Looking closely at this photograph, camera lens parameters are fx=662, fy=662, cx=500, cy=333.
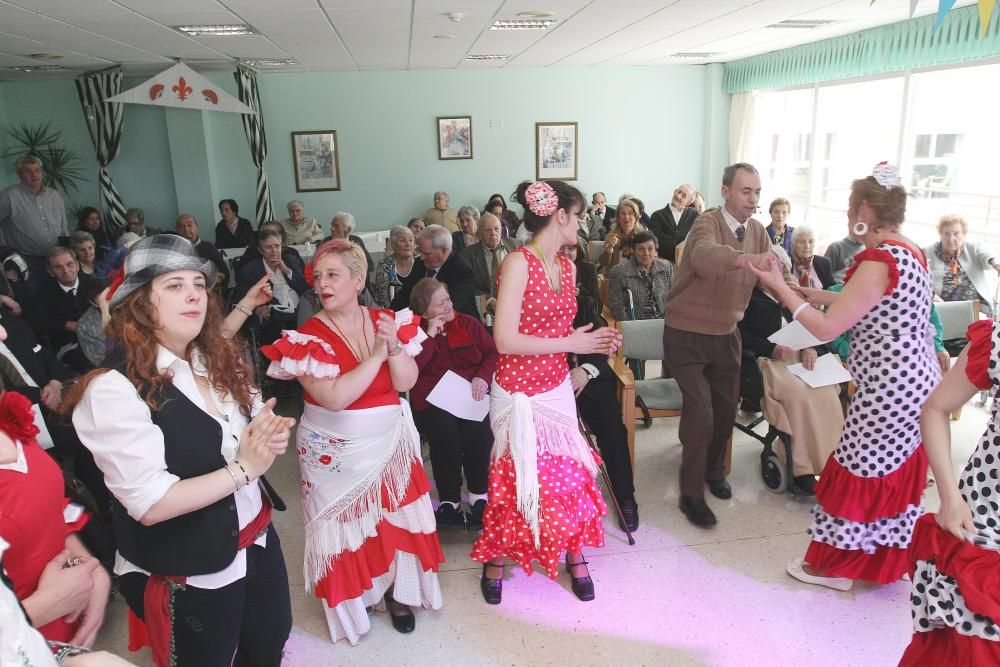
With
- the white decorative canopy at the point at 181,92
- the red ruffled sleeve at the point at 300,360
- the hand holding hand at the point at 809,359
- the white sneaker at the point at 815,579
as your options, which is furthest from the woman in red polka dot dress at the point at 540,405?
the white decorative canopy at the point at 181,92

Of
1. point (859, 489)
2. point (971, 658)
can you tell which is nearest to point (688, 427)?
point (859, 489)

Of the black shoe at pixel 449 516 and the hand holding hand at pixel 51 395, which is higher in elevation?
the hand holding hand at pixel 51 395

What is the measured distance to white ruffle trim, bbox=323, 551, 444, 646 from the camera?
2541 mm

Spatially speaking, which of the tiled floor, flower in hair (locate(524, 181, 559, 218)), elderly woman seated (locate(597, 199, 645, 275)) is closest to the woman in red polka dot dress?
flower in hair (locate(524, 181, 559, 218))

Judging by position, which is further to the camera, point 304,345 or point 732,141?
point 732,141

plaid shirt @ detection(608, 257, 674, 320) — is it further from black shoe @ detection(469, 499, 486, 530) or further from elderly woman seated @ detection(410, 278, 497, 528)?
black shoe @ detection(469, 499, 486, 530)

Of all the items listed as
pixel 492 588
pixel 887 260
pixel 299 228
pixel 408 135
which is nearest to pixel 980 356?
pixel 887 260

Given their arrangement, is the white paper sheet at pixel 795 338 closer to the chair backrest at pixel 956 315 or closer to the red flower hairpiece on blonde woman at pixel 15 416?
the chair backrest at pixel 956 315

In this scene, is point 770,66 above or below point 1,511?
above

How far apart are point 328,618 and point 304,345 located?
109 centimetres

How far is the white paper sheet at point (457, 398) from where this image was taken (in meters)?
3.16

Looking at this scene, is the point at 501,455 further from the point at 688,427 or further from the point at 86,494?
the point at 86,494

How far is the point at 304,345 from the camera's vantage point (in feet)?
7.39

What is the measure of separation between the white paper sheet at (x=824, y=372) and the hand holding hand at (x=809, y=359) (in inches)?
0.6
